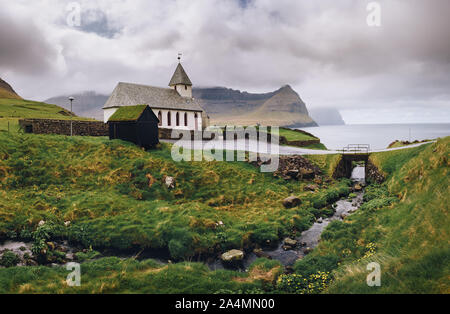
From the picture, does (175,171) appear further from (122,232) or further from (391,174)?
(391,174)

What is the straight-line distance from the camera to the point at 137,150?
32031 mm

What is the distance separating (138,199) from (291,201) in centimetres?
1401

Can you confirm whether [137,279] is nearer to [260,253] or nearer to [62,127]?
[260,253]

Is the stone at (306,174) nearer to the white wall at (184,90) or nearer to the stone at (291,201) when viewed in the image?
the stone at (291,201)

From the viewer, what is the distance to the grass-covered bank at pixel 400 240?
34.6 feet

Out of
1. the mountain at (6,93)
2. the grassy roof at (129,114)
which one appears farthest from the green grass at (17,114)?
the mountain at (6,93)

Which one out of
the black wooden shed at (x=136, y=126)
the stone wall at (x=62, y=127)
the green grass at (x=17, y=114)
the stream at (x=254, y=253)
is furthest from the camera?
the green grass at (x=17, y=114)

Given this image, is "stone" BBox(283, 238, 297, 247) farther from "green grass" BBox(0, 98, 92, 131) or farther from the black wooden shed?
"green grass" BBox(0, 98, 92, 131)

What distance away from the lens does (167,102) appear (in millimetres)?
61406

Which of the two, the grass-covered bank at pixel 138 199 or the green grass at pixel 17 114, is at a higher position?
the green grass at pixel 17 114

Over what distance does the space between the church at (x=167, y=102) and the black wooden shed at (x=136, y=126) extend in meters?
18.5
